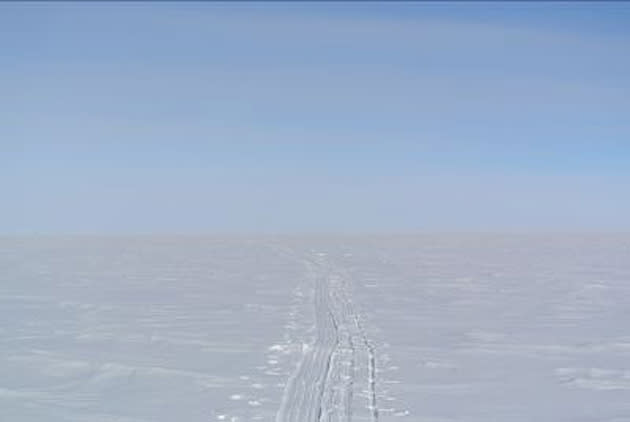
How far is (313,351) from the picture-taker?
1162 cm

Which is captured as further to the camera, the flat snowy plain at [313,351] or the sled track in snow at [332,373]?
the flat snowy plain at [313,351]

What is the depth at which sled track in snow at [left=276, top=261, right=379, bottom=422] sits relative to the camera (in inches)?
312

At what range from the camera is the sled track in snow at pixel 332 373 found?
26.0 feet

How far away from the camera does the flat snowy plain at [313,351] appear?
27.2 ft

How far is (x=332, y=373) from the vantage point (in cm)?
998

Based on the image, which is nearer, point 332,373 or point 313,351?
point 332,373

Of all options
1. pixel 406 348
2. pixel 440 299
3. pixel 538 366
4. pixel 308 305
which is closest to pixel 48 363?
pixel 406 348

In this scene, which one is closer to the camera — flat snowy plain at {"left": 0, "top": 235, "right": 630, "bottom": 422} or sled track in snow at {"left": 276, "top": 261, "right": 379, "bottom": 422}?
sled track in snow at {"left": 276, "top": 261, "right": 379, "bottom": 422}

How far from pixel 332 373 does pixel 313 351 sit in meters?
1.66

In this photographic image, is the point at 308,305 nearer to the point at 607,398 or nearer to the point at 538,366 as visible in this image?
the point at 538,366

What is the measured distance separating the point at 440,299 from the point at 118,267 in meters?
15.5

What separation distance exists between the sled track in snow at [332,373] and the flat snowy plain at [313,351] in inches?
1.3

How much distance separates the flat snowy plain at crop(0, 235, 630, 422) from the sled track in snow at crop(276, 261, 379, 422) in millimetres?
34

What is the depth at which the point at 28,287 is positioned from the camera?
68.5 ft
